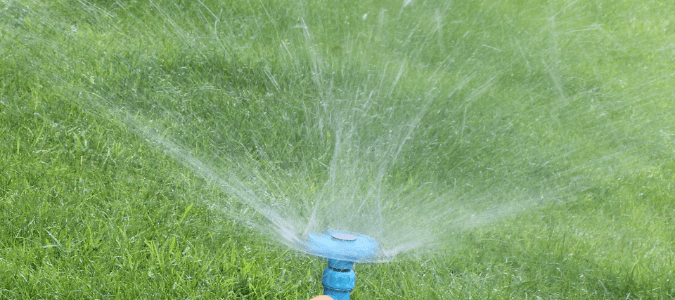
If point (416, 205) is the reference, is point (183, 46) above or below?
above

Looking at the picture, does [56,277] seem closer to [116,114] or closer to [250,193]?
[250,193]

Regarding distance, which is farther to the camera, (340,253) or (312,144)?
(312,144)

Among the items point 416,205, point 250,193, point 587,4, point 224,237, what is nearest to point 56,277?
point 224,237

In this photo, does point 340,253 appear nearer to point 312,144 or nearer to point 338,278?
point 338,278

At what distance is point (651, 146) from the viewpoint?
4.62m

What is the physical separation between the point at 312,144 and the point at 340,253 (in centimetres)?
196

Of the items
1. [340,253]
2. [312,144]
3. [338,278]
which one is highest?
[340,253]

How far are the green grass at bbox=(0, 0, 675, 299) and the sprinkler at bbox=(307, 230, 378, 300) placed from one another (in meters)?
0.61

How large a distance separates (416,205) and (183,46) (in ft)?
5.91

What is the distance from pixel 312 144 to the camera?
3697 millimetres

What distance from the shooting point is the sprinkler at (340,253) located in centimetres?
178

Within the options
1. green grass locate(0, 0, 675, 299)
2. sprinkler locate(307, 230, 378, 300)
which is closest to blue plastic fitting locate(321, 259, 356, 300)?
sprinkler locate(307, 230, 378, 300)

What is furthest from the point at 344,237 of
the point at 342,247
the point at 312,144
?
the point at 312,144

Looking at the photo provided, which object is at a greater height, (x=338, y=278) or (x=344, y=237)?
(x=344, y=237)
